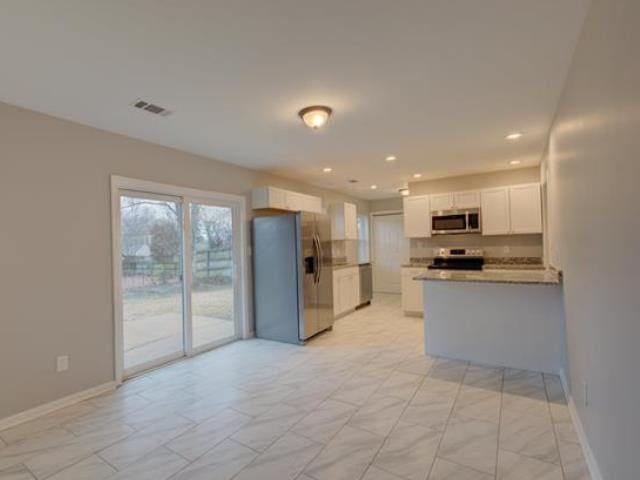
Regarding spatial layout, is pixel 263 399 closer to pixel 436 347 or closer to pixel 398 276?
pixel 436 347

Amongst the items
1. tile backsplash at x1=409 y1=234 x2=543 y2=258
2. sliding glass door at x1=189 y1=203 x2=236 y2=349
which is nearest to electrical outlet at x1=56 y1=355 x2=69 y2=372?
sliding glass door at x1=189 y1=203 x2=236 y2=349

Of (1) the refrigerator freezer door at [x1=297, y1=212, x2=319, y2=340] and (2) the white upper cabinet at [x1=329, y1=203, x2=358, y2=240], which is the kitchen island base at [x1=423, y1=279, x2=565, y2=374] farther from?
(2) the white upper cabinet at [x1=329, y1=203, x2=358, y2=240]

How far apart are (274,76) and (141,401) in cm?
287

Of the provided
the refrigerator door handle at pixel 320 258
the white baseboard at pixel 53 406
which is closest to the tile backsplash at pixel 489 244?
the refrigerator door handle at pixel 320 258

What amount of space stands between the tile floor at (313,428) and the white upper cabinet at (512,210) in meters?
2.64

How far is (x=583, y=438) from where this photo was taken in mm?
2070

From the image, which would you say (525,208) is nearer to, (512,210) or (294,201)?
(512,210)

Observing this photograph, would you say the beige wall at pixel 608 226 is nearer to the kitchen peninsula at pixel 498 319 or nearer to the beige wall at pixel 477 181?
the kitchen peninsula at pixel 498 319

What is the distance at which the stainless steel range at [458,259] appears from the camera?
5.52 metres

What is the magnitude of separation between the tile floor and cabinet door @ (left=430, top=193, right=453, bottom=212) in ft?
9.51

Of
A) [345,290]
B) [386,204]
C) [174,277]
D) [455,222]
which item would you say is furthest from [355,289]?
[174,277]

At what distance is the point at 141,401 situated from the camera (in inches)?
113

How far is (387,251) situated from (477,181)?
3232mm

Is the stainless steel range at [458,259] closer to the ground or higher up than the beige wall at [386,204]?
closer to the ground
